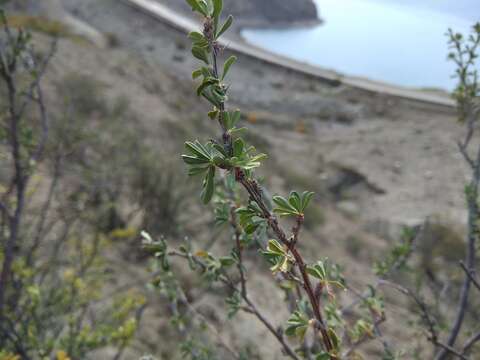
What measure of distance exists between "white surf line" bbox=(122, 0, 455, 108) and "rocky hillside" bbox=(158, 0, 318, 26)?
70.9 inches

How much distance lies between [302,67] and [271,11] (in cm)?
1162

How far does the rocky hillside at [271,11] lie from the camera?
34.3 meters

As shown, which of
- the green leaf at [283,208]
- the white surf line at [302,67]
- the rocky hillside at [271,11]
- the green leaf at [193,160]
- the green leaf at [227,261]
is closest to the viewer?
the green leaf at [193,160]

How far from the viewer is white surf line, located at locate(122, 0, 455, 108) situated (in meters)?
24.4

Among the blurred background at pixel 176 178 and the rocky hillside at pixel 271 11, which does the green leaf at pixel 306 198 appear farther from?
the rocky hillside at pixel 271 11

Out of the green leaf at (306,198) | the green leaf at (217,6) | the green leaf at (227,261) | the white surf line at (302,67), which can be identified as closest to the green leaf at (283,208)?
the green leaf at (306,198)

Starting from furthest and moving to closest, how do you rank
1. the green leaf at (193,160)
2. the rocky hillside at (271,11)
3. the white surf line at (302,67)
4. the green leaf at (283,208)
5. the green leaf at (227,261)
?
the rocky hillside at (271,11)
the white surf line at (302,67)
the green leaf at (227,261)
the green leaf at (283,208)
the green leaf at (193,160)

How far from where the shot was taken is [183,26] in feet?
99.6

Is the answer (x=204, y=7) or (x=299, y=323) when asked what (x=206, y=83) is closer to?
(x=204, y=7)

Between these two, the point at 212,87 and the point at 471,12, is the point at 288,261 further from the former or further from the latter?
the point at 471,12

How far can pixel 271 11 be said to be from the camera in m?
37.2

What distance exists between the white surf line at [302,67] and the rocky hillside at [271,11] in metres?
1.80

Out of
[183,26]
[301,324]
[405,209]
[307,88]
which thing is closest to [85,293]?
[301,324]

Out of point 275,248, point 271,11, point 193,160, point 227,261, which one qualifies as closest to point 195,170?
point 193,160
